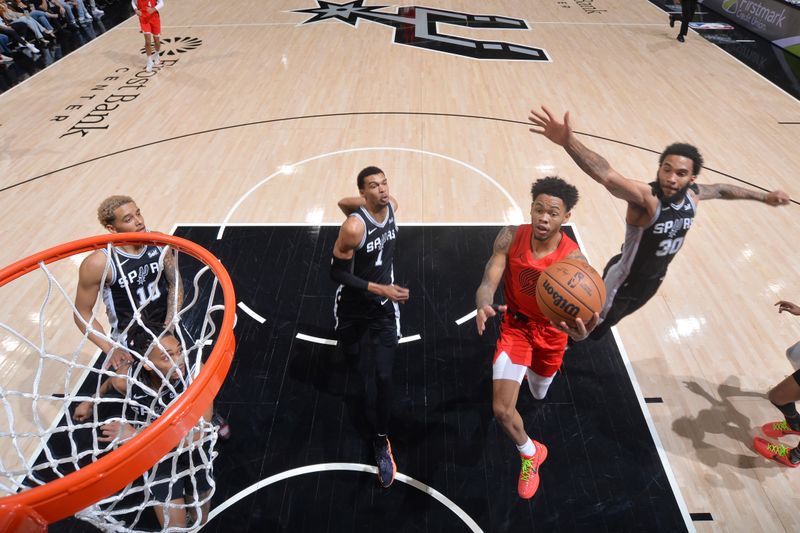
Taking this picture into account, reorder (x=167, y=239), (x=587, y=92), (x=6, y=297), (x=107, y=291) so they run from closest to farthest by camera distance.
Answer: (x=167, y=239), (x=107, y=291), (x=6, y=297), (x=587, y=92)

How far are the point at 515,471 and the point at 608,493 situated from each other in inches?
24.4

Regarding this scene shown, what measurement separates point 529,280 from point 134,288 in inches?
101

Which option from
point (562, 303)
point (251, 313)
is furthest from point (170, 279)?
point (562, 303)

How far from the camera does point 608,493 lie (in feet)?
11.0

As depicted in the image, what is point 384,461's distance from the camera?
341 cm

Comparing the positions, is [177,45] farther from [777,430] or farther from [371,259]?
[777,430]

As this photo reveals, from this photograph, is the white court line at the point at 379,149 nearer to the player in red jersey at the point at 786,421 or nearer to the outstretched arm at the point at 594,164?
the outstretched arm at the point at 594,164

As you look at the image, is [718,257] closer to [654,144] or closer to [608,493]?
Result: [654,144]

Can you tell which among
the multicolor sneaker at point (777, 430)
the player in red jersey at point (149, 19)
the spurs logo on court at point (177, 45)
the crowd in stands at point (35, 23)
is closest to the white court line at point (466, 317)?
the multicolor sneaker at point (777, 430)

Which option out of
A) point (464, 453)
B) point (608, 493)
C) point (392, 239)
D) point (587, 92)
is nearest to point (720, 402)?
point (608, 493)

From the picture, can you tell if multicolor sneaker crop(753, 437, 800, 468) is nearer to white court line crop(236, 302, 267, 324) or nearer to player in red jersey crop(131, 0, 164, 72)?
white court line crop(236, 302, 267, 324)

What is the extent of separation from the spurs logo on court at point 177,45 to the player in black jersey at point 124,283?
8.59 m

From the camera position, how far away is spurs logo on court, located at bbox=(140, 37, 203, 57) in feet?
33.9

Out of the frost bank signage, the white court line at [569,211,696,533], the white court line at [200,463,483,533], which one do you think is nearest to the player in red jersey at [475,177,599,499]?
the white court line at [200,463,483,533]
